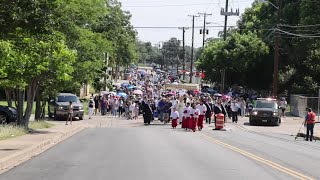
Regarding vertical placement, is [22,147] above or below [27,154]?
above

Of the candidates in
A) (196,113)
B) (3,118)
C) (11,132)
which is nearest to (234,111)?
(196,113)

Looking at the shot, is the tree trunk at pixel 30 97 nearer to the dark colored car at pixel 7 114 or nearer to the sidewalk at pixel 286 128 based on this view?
the dark colored car at pixel 7 114

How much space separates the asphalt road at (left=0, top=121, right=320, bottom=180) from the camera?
12.8 meters

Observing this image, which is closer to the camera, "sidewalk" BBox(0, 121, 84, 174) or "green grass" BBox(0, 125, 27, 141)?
"sidewalk" BBox(0, 121, 84, 174)

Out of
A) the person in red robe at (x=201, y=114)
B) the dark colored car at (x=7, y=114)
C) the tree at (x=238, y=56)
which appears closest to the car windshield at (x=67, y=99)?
the dark colored car at (x=7, y=114)

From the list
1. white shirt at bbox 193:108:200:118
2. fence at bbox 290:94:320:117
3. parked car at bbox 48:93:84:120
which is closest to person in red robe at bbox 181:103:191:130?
white shirt at bbox 193:108:200:118

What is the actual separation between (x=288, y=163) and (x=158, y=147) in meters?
5.64

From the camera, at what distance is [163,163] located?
15.2 metres

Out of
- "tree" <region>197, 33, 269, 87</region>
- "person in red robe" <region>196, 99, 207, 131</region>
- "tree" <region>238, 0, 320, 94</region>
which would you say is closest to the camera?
"person in red robe" <region>196, 99, 207, 131</region>

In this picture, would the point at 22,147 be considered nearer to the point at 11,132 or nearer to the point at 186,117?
the point at 11,132

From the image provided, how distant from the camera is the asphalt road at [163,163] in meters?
12.8

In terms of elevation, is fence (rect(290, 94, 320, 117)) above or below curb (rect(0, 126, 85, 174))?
above

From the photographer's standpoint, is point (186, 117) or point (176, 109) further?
point (176, 109)

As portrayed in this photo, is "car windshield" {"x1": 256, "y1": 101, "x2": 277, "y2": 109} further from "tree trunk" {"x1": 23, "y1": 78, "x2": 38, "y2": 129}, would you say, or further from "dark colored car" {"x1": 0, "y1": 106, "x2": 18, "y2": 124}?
"tree trunk" {"x1": 23, "y1": 78, "x2": 38, "y2": 129}
